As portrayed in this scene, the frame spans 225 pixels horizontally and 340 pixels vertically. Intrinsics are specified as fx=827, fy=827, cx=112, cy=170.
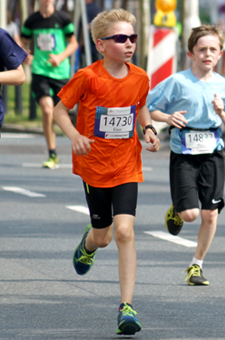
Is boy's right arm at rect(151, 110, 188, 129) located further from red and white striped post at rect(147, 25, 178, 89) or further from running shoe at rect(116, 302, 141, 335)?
red and white striped post at rect(147, 25, 178, 89)

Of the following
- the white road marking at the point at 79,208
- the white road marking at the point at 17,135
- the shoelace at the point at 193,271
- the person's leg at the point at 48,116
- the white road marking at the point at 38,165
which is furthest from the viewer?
the white road marking at the point at 17,135

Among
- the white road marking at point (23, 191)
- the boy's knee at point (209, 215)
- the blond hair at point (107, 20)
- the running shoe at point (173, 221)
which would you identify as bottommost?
the white road marking at point (23, 191)

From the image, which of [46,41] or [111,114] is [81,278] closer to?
[111,114]

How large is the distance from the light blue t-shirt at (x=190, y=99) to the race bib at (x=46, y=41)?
5.81 m

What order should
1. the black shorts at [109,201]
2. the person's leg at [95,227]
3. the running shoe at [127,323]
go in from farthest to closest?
the person's leg at [95,227]
the black shorts at [109,201]
the running shoe at [127,323]

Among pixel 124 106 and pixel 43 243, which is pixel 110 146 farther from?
pixel 43 243

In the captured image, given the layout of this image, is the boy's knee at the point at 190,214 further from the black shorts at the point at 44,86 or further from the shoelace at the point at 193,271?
the black shorts at the point at 44,86

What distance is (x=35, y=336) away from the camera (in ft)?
14.4

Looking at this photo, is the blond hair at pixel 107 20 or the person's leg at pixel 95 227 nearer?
the blond hair at pixel 107 20

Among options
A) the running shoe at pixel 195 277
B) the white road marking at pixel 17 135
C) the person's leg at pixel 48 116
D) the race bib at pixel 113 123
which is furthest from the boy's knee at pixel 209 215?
the white road marking at pixel 17 135

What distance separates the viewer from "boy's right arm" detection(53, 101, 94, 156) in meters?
4.43

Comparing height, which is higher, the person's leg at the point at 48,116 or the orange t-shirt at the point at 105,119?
the orange t-shirt at the point at 105,119

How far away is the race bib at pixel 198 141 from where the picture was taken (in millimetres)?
5730

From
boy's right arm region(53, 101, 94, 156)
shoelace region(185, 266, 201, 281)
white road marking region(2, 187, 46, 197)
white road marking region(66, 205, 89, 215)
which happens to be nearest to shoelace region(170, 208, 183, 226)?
shoelace region(185, 266, 201, 281)
